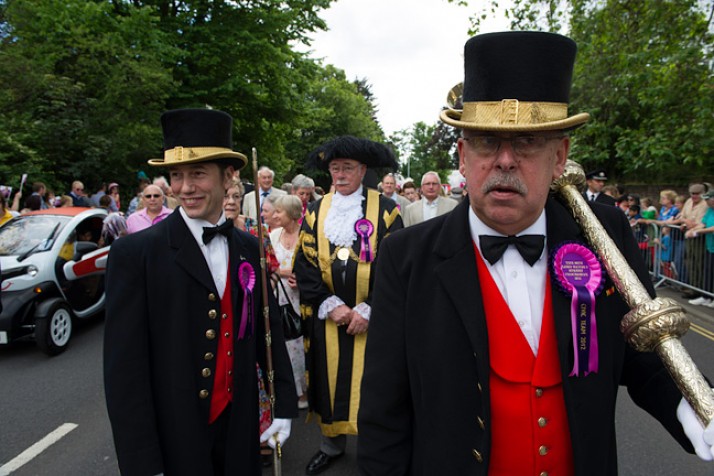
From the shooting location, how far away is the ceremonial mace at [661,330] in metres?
1.28

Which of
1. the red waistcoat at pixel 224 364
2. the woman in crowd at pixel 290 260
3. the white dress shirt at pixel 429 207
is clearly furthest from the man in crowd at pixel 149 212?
the red waistcoat at pixel 224 364

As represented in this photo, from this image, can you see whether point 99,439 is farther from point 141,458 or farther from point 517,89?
point 517,89

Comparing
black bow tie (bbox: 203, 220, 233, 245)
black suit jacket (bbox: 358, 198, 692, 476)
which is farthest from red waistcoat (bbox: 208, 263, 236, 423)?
black suit jacket (bbox: 358, 198, 692, 476)

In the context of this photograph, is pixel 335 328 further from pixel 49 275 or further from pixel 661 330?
pixel 49 275

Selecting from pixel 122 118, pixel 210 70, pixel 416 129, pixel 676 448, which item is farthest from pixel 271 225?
pixel 416 129

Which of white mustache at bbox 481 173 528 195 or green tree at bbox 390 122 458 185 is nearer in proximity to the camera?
white mustache at bbox 481 173 528 195

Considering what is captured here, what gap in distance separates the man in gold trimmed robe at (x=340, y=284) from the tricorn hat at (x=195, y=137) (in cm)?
135

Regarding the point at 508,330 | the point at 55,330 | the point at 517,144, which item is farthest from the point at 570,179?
the point at 55,330

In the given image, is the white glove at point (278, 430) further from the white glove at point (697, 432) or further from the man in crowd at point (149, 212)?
the man in crowd at point (149, 212)

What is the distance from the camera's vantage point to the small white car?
19.6 ft

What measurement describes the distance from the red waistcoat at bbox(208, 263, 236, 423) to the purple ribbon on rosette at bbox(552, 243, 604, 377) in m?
1.49

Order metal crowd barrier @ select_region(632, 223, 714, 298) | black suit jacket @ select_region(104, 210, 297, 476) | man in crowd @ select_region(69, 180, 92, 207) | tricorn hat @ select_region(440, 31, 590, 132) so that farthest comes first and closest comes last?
man in crowd @ select_region(69, 180, 92, 207), metal crowd barrier @ select_region(632, 223, 714, 298), black suit jacket @ select_region(104, 210, 297, 476), tricorn hat @ select_region(440, 31, 590, 132)

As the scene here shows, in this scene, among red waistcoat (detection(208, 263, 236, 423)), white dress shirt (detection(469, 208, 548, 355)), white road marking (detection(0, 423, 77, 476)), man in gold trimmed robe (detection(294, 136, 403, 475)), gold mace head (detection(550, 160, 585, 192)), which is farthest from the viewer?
white road marking (detection(0, 423, 77, 476))

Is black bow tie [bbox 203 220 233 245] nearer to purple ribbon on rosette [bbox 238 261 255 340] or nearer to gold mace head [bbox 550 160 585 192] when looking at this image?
purple ribbon on rosette [bbox 238 261 255 340]
